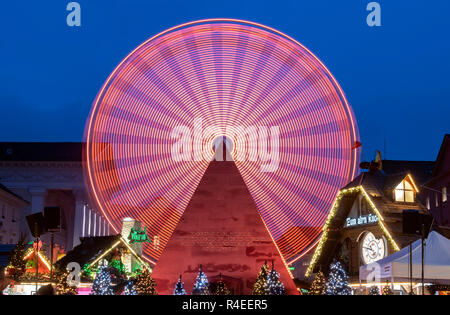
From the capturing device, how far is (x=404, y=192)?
102 feet

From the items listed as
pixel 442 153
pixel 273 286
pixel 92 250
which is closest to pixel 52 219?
pixel 273 286

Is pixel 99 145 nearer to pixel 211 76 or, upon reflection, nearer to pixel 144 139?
pixel 144 139

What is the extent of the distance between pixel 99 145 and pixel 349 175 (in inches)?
406

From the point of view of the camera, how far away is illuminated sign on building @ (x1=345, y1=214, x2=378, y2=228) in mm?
30656

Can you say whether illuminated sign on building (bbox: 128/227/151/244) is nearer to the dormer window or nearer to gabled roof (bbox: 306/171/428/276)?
gabled roof (bbox: 306/171/428/276)

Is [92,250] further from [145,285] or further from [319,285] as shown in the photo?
[319,285]

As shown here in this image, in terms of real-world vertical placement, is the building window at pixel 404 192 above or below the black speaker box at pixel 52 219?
above

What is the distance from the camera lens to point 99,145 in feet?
89.5

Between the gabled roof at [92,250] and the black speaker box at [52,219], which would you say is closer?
the black speaker box at [52,219]

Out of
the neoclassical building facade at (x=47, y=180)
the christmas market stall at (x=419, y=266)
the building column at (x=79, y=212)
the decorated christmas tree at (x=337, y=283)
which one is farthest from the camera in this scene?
the building column at (x=79, y=212)

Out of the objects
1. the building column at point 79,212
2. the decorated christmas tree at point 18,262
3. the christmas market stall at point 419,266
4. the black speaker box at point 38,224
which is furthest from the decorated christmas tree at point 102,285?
the building column at point 79,212

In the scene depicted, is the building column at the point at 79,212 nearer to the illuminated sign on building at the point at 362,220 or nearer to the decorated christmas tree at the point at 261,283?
the illuminated sign on building at the point at 362,220

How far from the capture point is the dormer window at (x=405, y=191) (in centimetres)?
3080
